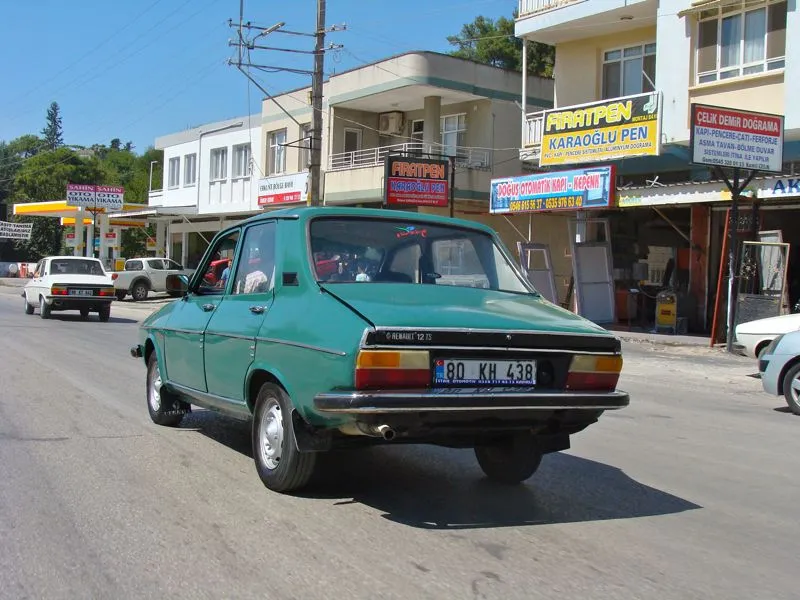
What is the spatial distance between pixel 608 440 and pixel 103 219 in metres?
39.7

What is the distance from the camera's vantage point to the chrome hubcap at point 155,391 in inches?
291

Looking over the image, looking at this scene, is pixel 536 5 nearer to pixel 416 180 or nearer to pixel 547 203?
pixel 416 180

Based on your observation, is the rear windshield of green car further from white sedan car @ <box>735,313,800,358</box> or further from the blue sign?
the blue sign

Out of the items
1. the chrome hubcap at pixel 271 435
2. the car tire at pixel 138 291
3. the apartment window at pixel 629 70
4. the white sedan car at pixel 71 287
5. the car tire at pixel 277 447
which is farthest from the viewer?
the car tire at pixel 138 291

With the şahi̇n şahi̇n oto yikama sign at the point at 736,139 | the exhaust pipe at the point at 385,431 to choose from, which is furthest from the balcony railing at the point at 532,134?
the exhaust pipe at the point at 385,431

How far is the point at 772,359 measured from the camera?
32.4 ft

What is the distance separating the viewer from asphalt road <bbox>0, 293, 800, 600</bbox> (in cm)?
382

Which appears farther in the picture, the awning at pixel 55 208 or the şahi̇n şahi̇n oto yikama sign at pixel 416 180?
the awning at pixel 55 208

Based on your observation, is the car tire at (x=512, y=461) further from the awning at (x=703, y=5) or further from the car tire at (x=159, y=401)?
the awning at (x=703, y=5)

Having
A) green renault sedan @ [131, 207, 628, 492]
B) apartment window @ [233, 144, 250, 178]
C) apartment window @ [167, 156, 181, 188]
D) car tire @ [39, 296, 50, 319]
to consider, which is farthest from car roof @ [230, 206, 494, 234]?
apartment window @ [167, 156, 181, 188]

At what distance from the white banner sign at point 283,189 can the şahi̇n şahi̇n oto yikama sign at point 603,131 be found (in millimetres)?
11699

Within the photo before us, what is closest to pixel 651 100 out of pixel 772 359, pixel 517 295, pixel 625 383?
pixel 625 383

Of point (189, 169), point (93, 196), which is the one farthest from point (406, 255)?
point (93, 196)

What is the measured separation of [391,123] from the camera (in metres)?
30.4
